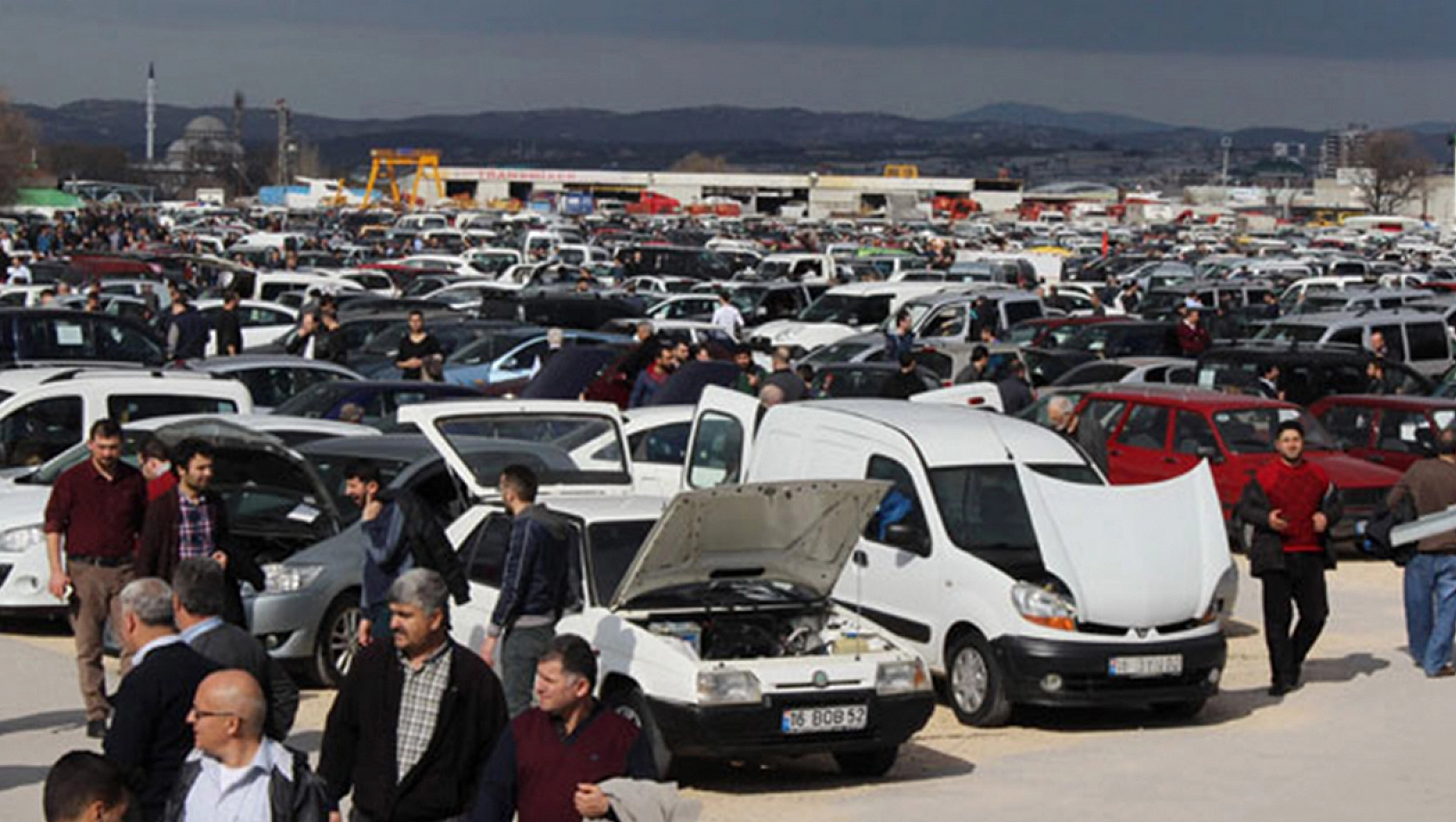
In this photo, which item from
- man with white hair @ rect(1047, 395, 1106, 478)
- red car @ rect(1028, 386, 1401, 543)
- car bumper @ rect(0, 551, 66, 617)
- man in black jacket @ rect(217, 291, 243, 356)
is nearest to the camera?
car bumper @ rect(0, 551, 66, 617)

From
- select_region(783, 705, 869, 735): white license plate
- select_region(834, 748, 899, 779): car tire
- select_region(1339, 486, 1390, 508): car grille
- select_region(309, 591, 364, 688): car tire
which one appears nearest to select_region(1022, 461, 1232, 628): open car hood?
select_region(834, 748, 899, 779): car tire

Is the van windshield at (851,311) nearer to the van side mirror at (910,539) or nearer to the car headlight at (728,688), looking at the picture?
the van side mirror at (910,539)

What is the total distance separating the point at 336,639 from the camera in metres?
14.4

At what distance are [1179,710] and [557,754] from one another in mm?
7999

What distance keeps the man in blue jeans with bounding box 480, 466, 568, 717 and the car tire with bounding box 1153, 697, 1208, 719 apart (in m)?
4.79

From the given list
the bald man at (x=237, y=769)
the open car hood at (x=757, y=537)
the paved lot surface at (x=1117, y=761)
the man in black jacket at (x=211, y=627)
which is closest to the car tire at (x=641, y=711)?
the paved lot surface at (x=1117, y=761)

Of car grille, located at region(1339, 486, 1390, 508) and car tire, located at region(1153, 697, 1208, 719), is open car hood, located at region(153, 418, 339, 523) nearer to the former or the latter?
car tire, located at region(1153, 697, 1208, 719)

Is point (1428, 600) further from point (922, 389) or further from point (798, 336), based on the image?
point (798, 336)

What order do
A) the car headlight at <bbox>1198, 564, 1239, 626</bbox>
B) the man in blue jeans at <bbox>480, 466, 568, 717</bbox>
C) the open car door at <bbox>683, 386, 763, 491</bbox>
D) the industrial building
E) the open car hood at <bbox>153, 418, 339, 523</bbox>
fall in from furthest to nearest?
the industrial building, the open car door at <bbox>683, 386, 763, 491</bbox>, the open car hood at <bbox>153, 418, 339, 523</bbox>, the car headlight at <bbox>1198, 564, 1239, 626</bbox>, the man in blue jeans at <bbox>480, 466, 568, 717</bbox>

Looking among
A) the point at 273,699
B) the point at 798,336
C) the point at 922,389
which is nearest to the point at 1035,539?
the point at 273,699

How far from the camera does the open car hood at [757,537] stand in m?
11.3

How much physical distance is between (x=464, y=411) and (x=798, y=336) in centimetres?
2383

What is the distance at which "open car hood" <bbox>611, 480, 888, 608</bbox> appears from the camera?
11.3 metres

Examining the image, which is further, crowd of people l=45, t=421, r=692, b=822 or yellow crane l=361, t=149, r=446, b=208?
yellow crane l=361, t=149, r=446, b=208
